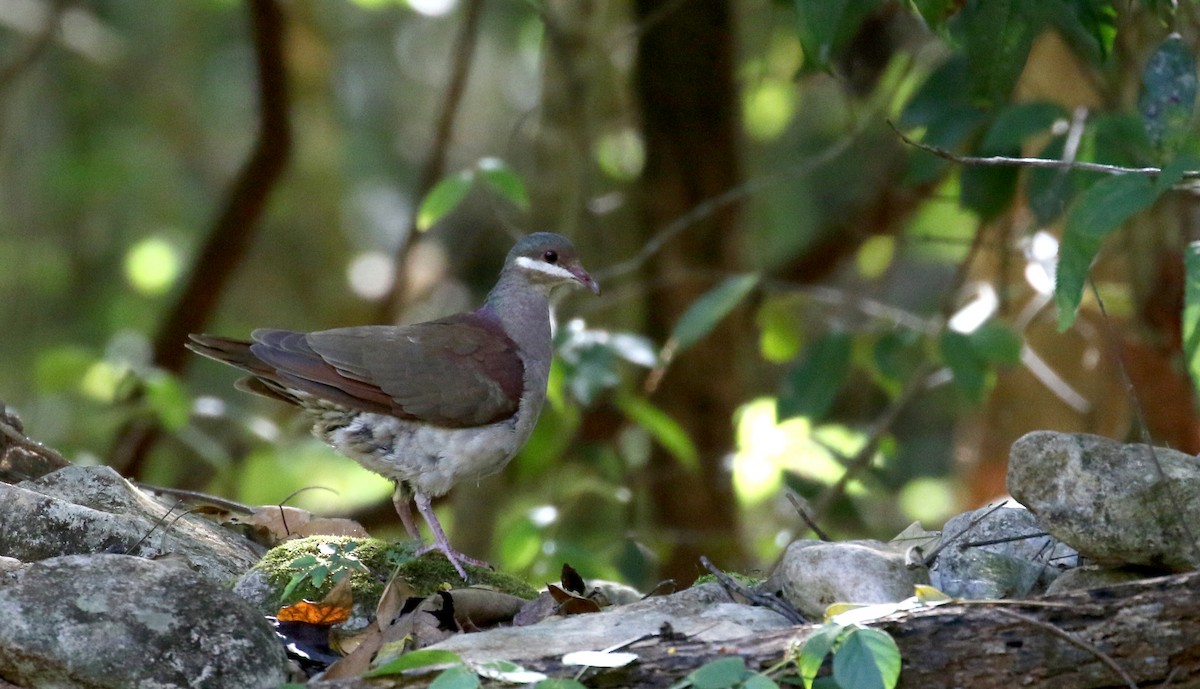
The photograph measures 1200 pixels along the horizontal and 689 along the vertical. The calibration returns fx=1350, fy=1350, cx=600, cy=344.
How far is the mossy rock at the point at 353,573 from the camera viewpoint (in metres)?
3.88

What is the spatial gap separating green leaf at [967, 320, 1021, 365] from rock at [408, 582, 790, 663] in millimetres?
3084

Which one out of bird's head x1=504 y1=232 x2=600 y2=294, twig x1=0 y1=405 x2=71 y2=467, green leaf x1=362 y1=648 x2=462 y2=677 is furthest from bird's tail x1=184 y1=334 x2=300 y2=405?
green leaf x1=362 y1=648 x2=462 y2=677

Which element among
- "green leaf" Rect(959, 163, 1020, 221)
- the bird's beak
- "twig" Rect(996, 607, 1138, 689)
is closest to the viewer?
"twig" Rect(996, 607, 1138, 689)

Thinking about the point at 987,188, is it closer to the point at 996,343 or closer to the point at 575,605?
the point at 996,343

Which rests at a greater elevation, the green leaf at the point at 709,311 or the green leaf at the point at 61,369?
the green leaf at the point at 709,311

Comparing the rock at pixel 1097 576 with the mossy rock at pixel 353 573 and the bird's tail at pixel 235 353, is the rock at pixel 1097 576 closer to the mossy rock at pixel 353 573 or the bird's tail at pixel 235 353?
the mossy rock at pixel 353 573

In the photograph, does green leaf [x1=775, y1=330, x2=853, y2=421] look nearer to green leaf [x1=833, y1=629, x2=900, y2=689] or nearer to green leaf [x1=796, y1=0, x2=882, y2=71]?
green leaf [x1=796, y1=0, x2=882, y2=71]

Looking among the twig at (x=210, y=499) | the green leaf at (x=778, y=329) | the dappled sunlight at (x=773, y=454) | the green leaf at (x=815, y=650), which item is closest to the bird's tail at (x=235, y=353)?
the twig at (x=210, y=499)

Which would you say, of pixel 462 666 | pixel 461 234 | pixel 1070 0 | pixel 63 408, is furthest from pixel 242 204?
pixel 462 666

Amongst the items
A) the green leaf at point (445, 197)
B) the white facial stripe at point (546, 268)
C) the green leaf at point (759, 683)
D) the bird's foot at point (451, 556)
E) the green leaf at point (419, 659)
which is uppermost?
the green leaf at point (445, 197)

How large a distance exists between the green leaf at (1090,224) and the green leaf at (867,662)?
3.80 feet

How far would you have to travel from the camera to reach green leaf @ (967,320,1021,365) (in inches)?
249

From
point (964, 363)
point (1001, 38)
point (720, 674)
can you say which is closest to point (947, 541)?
point (720, 674)

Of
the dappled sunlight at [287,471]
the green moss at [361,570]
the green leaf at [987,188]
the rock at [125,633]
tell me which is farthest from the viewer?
the dappled sunlight at [287,471]
